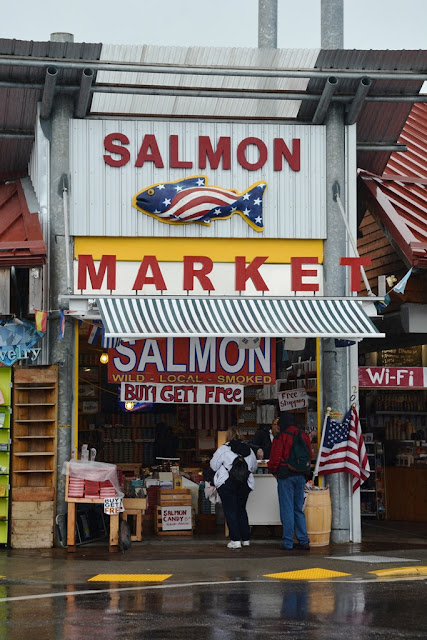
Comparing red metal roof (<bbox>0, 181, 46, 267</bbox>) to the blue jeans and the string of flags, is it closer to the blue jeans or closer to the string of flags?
the blue jeans

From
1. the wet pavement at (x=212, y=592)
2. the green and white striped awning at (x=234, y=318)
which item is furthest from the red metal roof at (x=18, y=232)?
the wet pavement at (x=212, y=592)

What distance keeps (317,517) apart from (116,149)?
6.77 m

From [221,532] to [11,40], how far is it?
9097mm

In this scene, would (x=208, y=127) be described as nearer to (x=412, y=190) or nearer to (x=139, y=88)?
(x=139, y=88)

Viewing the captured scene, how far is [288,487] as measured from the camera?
55.3 ft

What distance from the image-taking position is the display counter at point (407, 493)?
22078 mm

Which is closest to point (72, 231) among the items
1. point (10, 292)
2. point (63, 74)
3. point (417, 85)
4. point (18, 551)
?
point (10, 292)

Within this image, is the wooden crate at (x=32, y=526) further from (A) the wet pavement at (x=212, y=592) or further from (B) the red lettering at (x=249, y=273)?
(B) the red lettering at (x=249, y=273)

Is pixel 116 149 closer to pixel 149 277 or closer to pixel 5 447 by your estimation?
pixel 149 277

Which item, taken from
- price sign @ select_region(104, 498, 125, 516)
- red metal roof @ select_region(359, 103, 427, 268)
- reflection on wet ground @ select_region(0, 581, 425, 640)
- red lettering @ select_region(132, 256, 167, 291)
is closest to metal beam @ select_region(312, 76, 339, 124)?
red metal roof @ select_region(359, 103, 427, 268)

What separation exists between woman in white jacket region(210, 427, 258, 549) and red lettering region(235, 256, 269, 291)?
7.80 ft

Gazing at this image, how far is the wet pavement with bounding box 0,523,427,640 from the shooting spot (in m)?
9.65

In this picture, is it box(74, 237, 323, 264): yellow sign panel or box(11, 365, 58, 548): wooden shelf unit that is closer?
box(11, 365, 58, 548): wooden shelf unit

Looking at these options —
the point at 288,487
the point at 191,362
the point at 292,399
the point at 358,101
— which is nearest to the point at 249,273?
the point at 191,362
